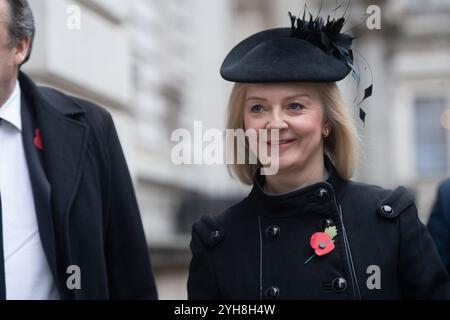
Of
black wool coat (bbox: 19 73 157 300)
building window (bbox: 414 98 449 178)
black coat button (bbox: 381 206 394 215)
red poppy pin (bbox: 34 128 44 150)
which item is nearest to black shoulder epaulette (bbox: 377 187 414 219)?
black coat button (bbox: 381 206 394 215)

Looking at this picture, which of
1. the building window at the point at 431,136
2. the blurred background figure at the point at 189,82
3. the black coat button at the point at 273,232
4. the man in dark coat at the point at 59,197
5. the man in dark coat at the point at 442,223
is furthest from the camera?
the building window at the point at 431,136

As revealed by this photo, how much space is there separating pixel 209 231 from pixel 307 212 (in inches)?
11.3

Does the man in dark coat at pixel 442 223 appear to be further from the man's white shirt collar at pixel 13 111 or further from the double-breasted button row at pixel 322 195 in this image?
the man's white shirt collar at pixel 13 111

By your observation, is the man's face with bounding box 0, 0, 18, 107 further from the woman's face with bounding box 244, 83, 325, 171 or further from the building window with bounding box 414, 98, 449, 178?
the building window with bounding box 414, 98, 449, 178

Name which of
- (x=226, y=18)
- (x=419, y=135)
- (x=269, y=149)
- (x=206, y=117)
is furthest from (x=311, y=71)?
(x=419, y=135)

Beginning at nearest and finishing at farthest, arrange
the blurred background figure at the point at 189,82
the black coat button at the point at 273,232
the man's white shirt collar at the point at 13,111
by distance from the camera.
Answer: the black coat button at the point at 273,232 < the man's white shirt collar at the point at 13,111 < the blurred background figure at the point at 189,82

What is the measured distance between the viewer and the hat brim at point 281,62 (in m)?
2.49

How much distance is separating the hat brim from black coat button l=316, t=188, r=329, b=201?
11.6 inches

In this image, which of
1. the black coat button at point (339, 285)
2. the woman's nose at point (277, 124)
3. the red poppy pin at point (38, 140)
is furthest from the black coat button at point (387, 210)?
the red poppy pin at point (38, 140)

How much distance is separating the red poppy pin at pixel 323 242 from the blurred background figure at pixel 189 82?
0.36 metres

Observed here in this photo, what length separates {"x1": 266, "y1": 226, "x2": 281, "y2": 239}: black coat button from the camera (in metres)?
2.55

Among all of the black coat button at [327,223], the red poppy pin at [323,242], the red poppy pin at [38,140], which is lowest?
the red poppy pin at [323,242]

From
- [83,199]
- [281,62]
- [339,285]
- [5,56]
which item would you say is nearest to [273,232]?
[339,285]

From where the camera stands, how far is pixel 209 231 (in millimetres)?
2645
